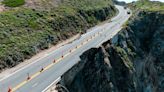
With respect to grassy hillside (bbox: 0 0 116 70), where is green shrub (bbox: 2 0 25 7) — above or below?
above

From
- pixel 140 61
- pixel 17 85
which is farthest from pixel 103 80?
pixel 140 61

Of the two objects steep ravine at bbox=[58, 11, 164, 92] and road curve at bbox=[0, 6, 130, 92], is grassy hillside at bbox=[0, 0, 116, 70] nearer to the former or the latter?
road curve at bbox=[0, 6, 130, 92]

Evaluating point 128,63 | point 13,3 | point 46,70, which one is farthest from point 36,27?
point 128,63

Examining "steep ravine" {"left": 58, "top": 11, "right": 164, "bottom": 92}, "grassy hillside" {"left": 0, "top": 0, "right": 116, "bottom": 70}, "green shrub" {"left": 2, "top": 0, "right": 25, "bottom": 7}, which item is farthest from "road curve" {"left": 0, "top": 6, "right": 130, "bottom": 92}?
"green shrub" {"left": 2, "top": 0, "right": 25, "bottom": 7}

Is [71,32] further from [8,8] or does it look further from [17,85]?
[17,85]

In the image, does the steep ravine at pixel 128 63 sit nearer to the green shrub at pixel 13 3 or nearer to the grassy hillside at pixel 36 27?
the grassy hillside at pixel 36 27

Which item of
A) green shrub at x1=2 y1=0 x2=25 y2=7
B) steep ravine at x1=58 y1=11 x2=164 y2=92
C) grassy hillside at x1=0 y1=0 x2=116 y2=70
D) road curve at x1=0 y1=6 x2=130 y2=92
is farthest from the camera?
green shrub at x1=2 y1=0 x2=25 y2=7
